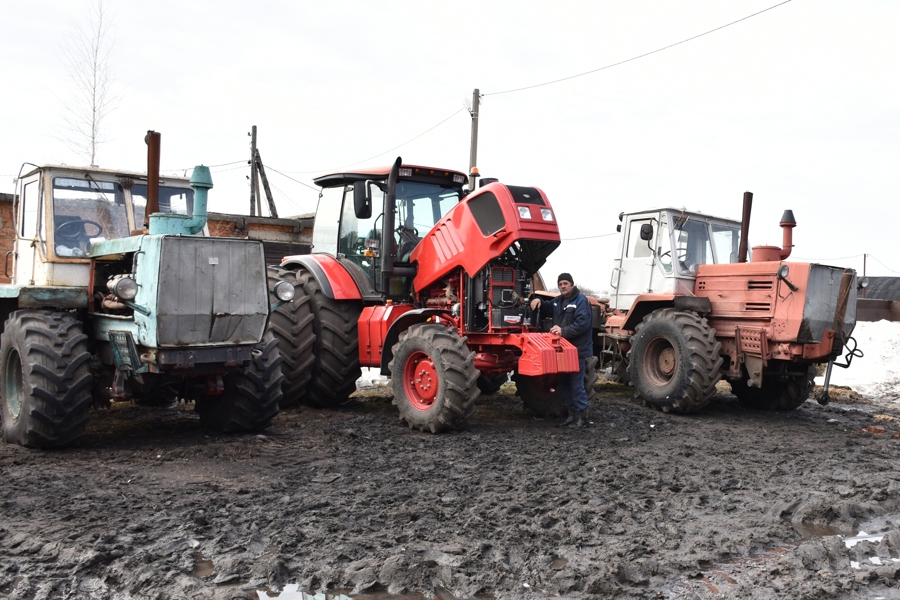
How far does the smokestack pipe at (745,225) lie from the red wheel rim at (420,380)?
4773mm

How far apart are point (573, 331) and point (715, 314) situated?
8.85ft

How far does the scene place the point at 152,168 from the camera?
22.8 ft

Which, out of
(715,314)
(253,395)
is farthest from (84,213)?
(715,314)

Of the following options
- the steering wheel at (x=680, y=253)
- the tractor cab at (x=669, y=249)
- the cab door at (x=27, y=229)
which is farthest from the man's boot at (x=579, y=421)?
the cab door at (x=27, y=229)

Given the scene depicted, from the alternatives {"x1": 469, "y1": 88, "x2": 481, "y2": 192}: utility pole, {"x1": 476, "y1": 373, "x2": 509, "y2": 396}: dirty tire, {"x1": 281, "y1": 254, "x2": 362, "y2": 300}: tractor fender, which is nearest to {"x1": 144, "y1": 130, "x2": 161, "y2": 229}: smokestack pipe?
{"x1": 281, "y1": 254, "x2": 362, "y2": 300}: tractor fender

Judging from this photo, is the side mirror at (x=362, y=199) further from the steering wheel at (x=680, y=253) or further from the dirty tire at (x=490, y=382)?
the steering wheel at (x=680, y=253)

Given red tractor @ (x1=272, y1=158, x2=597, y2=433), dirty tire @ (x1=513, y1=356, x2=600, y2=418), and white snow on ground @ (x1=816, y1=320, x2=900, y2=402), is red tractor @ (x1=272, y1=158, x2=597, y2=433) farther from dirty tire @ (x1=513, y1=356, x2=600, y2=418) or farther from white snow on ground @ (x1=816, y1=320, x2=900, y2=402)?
white snow on ground @ (x1=816, y1=320, x2=900, y2=402)

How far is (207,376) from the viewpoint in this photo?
6.93m

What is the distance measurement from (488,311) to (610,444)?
179 centimetres

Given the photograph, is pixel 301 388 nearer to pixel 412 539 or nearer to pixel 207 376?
pixel 207 376

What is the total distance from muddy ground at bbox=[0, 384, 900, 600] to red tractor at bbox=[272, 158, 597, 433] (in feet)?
2.10

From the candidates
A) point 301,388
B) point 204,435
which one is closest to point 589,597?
point 204,435

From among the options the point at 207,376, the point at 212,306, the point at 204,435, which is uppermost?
the point at 212,306

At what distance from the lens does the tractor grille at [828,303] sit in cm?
Answer: 903
